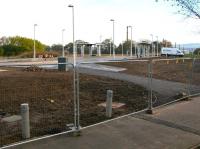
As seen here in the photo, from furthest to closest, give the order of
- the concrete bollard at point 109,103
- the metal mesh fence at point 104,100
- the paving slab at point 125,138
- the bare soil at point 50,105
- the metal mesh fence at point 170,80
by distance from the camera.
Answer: the metal mesh fence at point 170,80 < the metal mesh fence at point 104,100 < the concrete bollard at point 109,103 < the bare soil at point 50,105 < the paving slab at point 125,138

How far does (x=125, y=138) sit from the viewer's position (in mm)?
7707

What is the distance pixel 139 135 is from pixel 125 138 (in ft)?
1.43

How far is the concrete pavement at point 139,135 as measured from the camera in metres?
7.18

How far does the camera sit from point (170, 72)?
1842 cm

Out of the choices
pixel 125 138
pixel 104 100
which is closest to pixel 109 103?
pixel 125 138

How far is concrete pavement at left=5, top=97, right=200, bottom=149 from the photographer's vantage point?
7180 millimetres

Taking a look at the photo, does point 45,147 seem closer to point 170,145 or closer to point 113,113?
point 170,145

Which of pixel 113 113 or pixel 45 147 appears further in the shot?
pixel 113 113

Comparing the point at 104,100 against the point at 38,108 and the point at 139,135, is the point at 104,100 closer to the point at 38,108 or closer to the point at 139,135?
the point at 38,108

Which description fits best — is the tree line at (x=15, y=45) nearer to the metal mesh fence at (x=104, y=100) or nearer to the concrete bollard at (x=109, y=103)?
the metal mesh fence at (x=104, y=100)

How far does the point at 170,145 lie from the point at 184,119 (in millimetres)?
2419

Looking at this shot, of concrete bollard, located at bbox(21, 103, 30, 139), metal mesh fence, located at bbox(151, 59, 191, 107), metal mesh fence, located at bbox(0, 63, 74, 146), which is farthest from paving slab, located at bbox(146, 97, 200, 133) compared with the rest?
concrete bollard, located at bbox(21, 103, 30, 139)

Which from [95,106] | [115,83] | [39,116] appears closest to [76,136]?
[39,116]

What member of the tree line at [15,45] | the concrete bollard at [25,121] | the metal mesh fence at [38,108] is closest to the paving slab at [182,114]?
the metal mesh fence at [38,108]
